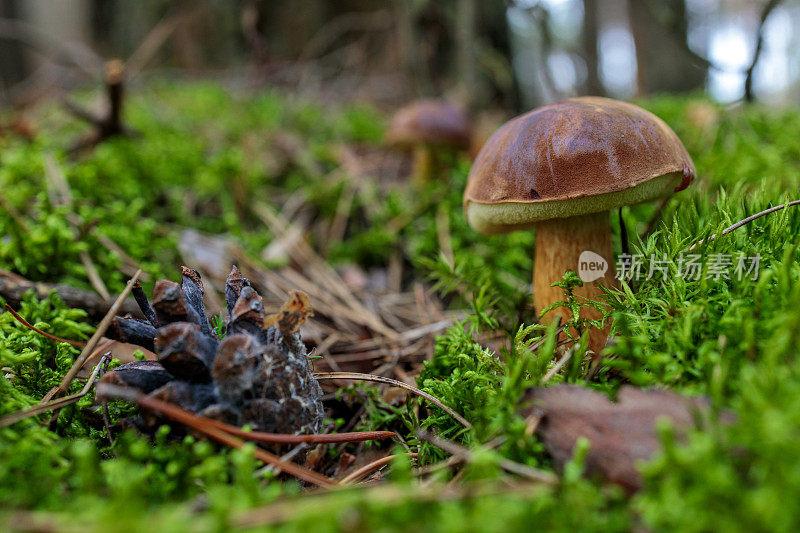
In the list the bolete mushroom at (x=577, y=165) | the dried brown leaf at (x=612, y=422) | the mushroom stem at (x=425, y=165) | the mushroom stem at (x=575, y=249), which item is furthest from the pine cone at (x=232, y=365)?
the mushroom stem at (x=425, y=165)

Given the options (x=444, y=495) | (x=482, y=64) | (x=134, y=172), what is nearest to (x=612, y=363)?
(x=444, y=495)

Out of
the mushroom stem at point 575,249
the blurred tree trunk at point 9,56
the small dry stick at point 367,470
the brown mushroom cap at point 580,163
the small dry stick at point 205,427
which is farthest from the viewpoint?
the blurred tree trunk at point 9,56

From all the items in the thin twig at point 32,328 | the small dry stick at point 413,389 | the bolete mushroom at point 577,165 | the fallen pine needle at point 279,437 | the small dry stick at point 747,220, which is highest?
the bolete mushroom at point 577,165

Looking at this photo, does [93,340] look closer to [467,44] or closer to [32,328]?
[32,328]

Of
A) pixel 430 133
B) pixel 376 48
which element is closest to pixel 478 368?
pixel 430 133

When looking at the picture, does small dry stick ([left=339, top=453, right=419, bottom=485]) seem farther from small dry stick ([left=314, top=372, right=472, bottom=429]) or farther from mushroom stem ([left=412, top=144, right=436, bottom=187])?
mushroom stem ([left=412, top=144, right=436, bottom=187])

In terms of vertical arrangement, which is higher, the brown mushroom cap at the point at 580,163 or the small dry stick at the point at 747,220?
the brown mushroom cap at the point at 580,163

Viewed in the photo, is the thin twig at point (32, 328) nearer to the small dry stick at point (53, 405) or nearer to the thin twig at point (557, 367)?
the small dry stick at point (53, 405)
